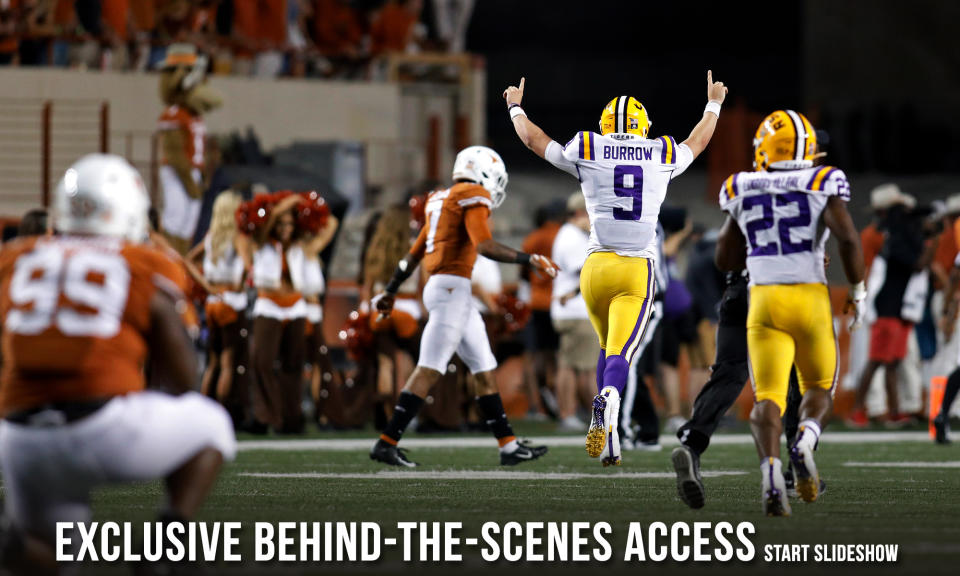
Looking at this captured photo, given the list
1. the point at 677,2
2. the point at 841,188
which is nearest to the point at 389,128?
the point at 677,2

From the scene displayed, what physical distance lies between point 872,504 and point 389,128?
14142 millimetres

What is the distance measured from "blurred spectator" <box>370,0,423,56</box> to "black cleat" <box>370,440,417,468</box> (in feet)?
40.4

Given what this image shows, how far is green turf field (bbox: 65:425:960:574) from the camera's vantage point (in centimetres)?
600

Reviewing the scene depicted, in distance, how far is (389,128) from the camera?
21.6 meters

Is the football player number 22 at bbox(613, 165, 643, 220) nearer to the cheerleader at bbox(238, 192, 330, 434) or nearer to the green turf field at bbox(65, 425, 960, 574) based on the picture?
the green turf field at bbox(65, 425, 960, 574)

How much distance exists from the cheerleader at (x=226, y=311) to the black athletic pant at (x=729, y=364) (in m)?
6.33

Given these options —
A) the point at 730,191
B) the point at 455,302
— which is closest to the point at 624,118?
the point at 455,302

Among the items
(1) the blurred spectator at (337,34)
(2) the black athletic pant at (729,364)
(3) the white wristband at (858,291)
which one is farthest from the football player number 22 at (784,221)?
(1) the blurred spectator at (337,34)

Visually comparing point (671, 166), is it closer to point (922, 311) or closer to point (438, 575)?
point (438, 575)

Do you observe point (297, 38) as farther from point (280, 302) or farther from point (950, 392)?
point (950, 392)

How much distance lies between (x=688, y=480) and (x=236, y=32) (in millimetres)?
14520

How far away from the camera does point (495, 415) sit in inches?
412

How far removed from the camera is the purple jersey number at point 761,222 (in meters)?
7.66

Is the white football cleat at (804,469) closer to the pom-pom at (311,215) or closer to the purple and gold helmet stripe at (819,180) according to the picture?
the purple and gold helmet stripe at (819,180)
